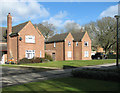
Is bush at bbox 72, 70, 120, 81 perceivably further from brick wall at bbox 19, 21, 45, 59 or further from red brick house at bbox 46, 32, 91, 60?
red brick house at bbox 46, 32, 91, 60

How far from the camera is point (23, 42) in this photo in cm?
2750

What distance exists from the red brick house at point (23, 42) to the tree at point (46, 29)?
31.3m

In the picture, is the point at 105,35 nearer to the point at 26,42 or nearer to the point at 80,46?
the point at 80,46

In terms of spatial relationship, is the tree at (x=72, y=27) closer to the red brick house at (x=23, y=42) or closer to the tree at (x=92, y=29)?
the tree at (x=92, y=29)

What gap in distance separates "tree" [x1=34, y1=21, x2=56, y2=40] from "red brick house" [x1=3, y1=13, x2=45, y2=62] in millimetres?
31255

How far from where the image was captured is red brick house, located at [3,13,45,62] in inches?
1070

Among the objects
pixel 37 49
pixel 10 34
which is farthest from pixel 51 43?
pixel 10 34

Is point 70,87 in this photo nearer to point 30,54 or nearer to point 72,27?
point 30,54

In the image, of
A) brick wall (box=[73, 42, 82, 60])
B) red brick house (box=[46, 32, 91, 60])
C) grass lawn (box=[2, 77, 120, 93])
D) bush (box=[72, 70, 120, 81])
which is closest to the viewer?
grass lawn (box=[2, 77, 120, 93])

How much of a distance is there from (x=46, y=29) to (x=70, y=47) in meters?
26.6

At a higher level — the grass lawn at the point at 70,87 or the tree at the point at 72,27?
the tree at the point at 72,27

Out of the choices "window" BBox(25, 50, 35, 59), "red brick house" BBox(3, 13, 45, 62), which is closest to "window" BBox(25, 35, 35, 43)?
"red brick house" BBox(3, 13, 45, 62)

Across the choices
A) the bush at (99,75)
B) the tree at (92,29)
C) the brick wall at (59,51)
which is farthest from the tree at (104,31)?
the bush at (99,75)

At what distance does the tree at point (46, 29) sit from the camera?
200 ft
